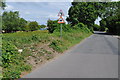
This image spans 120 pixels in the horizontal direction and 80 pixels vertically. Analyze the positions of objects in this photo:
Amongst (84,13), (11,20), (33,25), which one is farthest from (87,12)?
(33,25)

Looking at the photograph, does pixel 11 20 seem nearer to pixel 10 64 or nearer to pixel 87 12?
pixel 87 12

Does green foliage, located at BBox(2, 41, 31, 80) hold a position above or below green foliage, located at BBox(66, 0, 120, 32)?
below

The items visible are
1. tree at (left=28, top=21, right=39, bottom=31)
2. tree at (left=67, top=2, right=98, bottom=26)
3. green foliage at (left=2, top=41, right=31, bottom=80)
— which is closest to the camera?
green foliage at (left=2, top=41, right=31, bottom=80)

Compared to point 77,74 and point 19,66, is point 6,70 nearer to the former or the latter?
point 19,66

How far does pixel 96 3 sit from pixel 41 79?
49.5 m

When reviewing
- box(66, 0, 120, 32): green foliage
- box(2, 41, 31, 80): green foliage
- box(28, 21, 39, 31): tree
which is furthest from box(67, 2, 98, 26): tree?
box(2, 41, 31, 80): green foliage

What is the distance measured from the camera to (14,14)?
6581cm

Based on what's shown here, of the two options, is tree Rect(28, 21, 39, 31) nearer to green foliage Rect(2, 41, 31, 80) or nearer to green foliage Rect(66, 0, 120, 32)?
green foliage Rect(66, 0, 120, 32)

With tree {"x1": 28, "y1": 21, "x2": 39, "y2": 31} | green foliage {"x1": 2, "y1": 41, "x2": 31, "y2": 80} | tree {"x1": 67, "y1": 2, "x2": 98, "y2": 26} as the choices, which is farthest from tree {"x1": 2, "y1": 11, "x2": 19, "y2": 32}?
green foliage {"x1": 2, "y1": 41, "x2": 31, "y2": 80}

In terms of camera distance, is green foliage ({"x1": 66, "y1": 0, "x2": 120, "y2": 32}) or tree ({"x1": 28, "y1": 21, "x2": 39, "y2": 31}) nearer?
green foliage ({"x1": 66, "y1": 0, "x2": 120, "y2": 32})

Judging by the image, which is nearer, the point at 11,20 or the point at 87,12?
the point at 87,12

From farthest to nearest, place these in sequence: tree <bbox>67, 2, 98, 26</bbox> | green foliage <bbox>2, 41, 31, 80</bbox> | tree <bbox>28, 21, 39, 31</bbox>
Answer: tree <bbox>28, 21, 39, 31</bbox> → tree <bbox>67, 2, 98, 26</bbox> → green foliage <bbox>2, 41, 31, 80</bbox>

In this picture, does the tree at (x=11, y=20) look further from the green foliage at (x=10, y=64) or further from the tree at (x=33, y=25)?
the green foliage at (x=10, y=64)

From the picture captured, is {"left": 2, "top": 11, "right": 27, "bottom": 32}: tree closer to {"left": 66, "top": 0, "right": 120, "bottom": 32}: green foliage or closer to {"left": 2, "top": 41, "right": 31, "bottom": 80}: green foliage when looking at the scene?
{"left": 66, "top": 0, "right": 120, "bottom": 32}: green foliage
